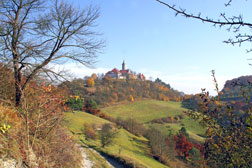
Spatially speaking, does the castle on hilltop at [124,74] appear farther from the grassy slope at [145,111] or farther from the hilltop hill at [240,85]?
the hilltop hill at [240,85]

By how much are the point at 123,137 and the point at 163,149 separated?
9.11m

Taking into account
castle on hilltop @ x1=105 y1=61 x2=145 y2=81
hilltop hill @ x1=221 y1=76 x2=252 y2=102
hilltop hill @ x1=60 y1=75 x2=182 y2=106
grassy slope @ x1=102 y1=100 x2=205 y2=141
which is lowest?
grassy slope @ x1=102 y1=100 x2=205 y2=141

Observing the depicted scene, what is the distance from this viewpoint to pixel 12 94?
24.8 ft

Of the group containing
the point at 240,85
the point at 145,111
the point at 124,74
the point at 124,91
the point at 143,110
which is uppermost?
the point at 124,74

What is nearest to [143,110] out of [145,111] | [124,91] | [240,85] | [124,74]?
[145,111]

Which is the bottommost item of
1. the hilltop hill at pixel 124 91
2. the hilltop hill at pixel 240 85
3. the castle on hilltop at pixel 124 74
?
the hilltop hill at pixel 240 85

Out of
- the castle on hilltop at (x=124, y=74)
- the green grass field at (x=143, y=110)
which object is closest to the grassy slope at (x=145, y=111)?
the green grass field at (x=143, y=110)

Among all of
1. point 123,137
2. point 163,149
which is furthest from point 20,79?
point 123,137

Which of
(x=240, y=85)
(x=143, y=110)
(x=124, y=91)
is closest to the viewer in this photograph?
(x=240, y=85)

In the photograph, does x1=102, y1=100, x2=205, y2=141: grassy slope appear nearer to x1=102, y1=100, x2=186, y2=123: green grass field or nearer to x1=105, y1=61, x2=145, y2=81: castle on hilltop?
x1=102, y1=100, x2=186, y2=123: green grass field

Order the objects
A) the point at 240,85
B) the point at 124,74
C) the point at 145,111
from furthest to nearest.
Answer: the point at 124,74 < the point at 145,111 < the point at 240,85

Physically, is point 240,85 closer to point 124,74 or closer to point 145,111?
point 145,111

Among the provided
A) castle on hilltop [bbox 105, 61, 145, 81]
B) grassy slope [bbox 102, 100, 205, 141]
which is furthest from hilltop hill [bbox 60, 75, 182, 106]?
castle on hilltop [bbox 105, 61, 145, 81]

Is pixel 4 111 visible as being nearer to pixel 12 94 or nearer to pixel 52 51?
pixel 12 94
